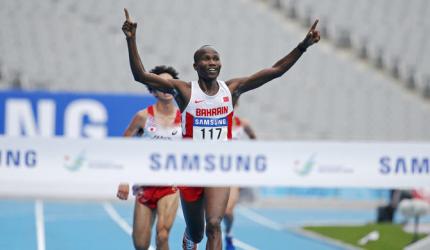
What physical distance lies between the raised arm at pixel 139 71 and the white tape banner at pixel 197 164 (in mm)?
1023

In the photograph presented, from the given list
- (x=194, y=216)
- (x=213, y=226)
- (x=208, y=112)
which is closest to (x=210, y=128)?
(x=208, y=112)

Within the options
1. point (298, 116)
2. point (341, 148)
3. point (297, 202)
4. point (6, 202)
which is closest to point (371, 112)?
point (298, 116)

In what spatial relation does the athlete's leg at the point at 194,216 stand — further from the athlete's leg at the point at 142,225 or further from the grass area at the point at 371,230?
the grass area at the point at 371,230

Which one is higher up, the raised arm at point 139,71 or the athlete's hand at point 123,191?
the raised arm at point 139,71

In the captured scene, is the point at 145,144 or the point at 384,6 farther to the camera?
the point at 384,6

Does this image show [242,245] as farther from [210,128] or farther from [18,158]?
[210,128]

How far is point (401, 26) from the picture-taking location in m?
26.8

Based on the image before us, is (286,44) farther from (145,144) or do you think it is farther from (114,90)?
(145,144)

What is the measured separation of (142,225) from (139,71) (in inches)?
74.3

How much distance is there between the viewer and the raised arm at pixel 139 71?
7195 millimetres

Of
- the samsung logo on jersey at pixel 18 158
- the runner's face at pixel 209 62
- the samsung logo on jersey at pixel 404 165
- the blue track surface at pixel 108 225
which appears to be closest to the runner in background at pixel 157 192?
the samsung logo on jersey at pixel 18 158

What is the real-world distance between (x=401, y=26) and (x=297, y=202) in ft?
27.4

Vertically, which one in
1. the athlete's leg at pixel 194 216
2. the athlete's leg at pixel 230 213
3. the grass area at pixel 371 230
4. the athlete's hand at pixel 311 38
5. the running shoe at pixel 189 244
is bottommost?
the grass area at pixel 371 230

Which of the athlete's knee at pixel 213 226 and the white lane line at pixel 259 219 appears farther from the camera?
the white lane line at pixel 259 219
